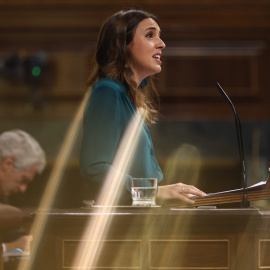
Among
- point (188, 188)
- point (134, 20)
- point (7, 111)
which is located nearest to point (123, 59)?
point (134, 20)

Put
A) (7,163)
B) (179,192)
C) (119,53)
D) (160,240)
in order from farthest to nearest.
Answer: (7,163) < (119,53) < (179,192) < (160,240)

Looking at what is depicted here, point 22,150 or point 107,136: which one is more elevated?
point 22,150

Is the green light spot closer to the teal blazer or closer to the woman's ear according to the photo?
the woman's ear

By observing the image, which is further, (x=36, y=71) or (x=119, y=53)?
(x=36, y=71)

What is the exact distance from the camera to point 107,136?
1.65 m

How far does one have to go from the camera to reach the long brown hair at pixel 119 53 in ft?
6.13

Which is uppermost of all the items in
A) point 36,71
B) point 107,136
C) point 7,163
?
point 36,71

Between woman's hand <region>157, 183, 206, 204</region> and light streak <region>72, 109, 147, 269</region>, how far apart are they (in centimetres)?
11

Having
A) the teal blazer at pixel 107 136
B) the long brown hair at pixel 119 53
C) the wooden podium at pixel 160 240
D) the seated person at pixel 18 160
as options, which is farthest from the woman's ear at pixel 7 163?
the wooden podium at pixel 160 240

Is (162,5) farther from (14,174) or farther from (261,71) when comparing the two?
(14,174)

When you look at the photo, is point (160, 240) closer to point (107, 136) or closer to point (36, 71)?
point (107, 136)

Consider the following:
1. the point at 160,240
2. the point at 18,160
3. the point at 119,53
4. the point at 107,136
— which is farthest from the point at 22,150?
the point at 160,240

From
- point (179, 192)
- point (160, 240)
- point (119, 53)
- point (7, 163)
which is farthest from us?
point (7, 163)

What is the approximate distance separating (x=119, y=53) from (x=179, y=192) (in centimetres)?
50
